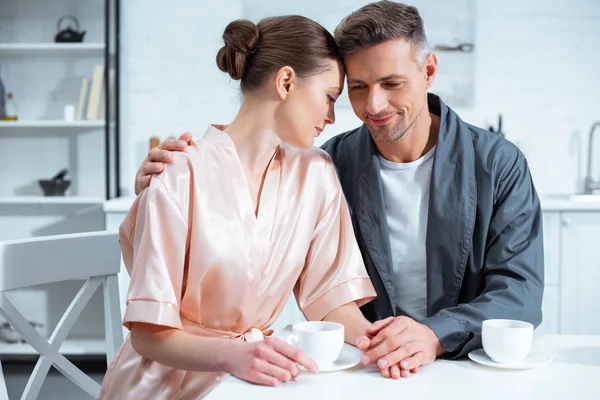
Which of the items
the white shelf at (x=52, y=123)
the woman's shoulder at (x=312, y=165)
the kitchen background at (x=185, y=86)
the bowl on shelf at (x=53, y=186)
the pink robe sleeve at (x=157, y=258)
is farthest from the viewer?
the kitchen background at (x=185, y=86)

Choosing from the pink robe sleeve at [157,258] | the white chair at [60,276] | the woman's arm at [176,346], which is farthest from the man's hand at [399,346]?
the white chair at [60,276]

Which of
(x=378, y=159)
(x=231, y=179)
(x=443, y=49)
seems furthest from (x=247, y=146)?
(x=443, y=49)

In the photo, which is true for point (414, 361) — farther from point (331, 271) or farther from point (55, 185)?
point (55, 185)

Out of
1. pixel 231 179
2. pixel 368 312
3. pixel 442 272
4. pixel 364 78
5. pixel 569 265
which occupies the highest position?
pixel 364 78

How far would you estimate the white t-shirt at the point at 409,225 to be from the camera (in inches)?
70.4

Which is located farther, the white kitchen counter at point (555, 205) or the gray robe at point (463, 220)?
the white kitchen counter at point (555, 205)

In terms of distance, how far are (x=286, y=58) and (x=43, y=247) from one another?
2.22ft

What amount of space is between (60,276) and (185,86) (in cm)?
257

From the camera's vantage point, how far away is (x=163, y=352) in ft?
4.14

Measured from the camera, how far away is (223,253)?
4.58 feet

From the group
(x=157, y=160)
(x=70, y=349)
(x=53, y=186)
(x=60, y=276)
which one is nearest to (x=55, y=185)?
(x=53, y=186)

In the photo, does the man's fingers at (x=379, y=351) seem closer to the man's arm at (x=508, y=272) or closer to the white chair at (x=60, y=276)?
the man's arm at (x=508, y=272)

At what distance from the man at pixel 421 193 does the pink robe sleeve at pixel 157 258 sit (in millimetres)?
168

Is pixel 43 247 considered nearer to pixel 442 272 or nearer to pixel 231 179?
pixel 231 179
